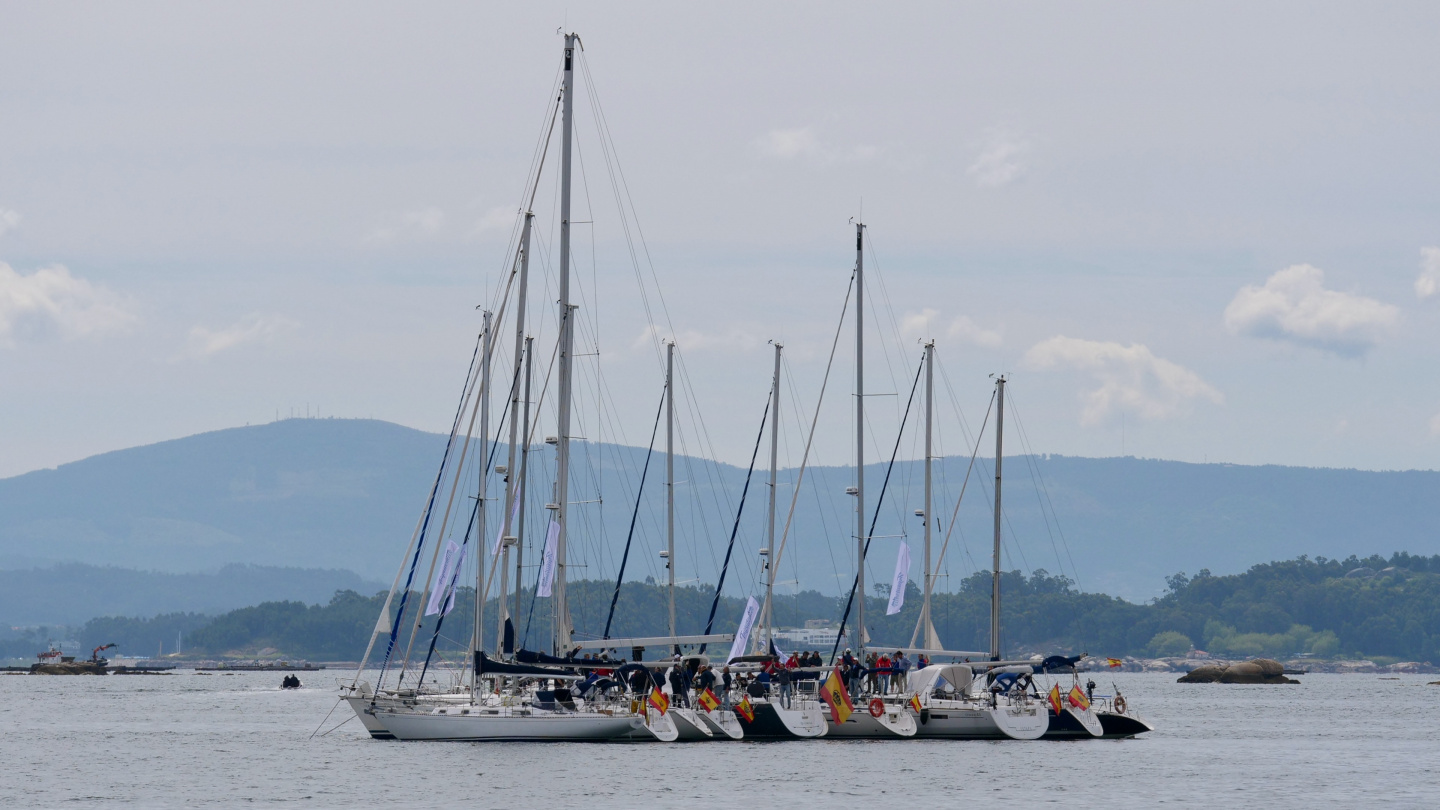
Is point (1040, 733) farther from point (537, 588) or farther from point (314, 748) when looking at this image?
point (314, 748)

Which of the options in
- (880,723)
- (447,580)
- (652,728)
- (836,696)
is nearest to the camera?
(652,728)

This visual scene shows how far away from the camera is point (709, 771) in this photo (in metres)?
62.3

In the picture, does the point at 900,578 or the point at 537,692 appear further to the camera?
the point at 900,578

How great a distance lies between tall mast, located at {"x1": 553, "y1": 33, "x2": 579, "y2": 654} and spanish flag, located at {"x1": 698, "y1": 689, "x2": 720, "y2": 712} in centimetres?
524

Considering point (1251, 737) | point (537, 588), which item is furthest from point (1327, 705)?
point (537, 588)

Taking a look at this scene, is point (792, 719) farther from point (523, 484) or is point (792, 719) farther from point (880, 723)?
point (523, 484)

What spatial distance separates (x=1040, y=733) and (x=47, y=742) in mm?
44167

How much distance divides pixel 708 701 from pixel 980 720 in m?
10.3

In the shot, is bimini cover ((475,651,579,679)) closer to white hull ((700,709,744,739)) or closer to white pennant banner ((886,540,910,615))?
white hull ((700,709,744,739))

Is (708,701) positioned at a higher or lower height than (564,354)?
lower

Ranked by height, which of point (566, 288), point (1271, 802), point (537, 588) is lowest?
point (1271, 802)

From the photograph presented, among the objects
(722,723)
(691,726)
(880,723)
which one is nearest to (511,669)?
(691,726)

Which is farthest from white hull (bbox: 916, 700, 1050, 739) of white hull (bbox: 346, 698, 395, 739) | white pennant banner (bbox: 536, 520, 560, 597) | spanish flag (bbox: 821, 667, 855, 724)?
white hull (bbox: 346, 698, 395, 739)

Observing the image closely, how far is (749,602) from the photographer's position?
80.8 metres
